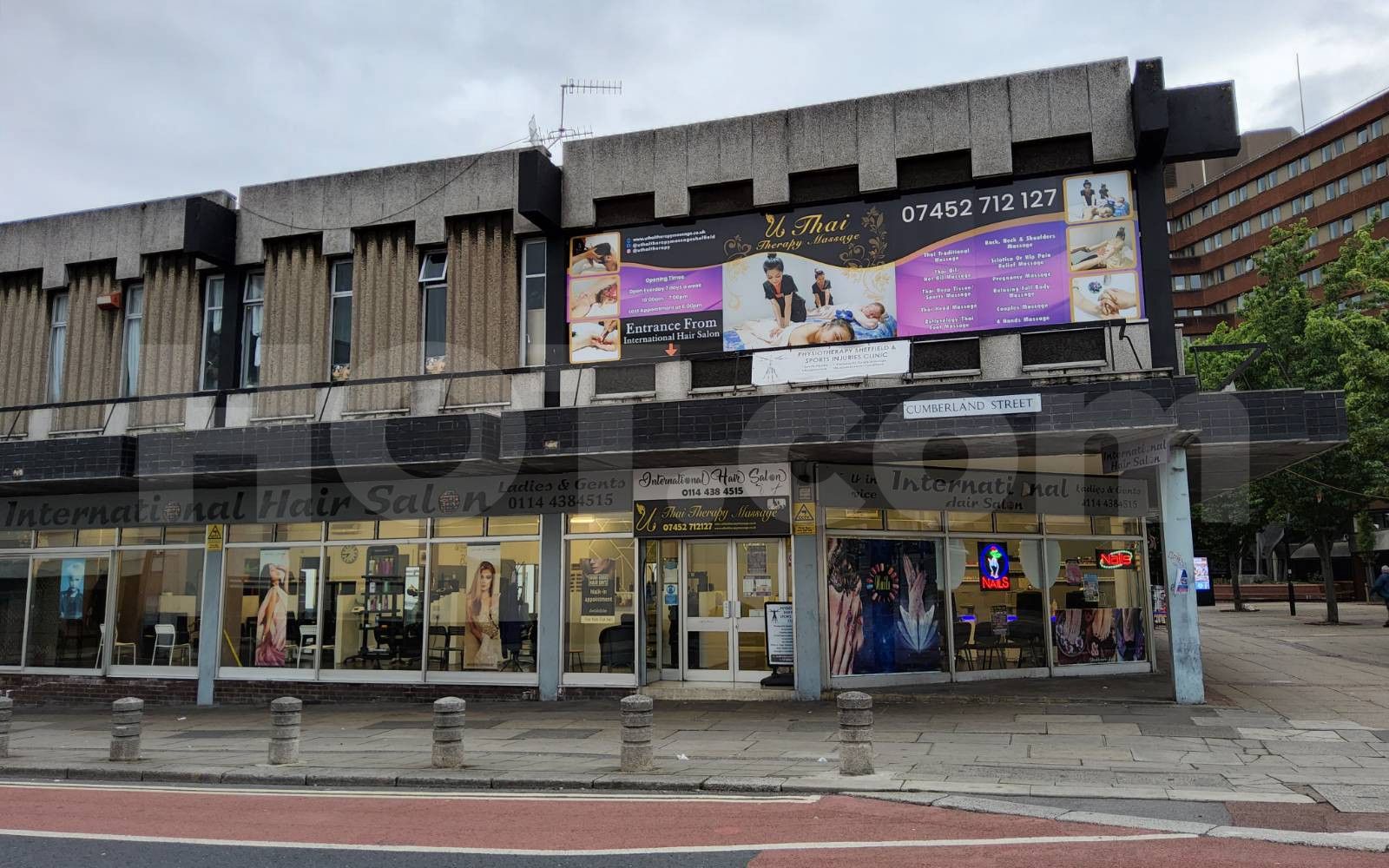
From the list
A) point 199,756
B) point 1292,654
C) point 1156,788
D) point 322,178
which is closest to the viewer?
point 1156,788

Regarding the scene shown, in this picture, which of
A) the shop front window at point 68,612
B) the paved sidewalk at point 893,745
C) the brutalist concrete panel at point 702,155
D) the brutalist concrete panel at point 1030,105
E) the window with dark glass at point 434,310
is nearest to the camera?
the paved sidewalk at point 893,745

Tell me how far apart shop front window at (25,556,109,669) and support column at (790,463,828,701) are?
12.8 meters

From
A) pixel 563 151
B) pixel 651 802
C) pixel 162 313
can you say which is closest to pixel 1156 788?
pixel 651 802

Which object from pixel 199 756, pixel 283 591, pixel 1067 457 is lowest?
pixel 199 756

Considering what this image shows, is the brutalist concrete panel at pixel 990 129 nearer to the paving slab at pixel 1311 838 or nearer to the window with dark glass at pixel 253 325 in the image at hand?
the paving slab at pixel 1311 838

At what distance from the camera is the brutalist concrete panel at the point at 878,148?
1518cm

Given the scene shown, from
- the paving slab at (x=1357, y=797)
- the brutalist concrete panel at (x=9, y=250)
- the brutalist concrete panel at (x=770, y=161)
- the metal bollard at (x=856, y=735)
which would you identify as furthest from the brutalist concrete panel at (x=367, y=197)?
the paving slab at (x=1357, y=797)

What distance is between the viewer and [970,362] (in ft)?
47.6

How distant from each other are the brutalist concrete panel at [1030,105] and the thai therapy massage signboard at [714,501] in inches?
237

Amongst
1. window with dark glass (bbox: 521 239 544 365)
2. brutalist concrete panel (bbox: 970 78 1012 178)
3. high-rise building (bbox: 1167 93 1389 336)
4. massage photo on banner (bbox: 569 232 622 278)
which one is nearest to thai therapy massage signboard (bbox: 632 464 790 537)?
window with dark glass (bbox: 521 239 544 365)

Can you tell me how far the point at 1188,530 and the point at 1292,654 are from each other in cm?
902

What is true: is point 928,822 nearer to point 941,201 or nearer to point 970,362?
point 970,362

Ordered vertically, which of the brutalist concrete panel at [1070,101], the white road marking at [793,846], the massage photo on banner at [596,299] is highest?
the brutalist concrete panel at [1070,101]

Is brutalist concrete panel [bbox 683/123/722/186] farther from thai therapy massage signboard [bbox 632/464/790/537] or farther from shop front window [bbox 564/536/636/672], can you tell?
shop front window [bbox 564/536/636/672]
